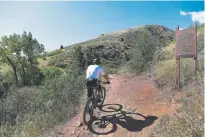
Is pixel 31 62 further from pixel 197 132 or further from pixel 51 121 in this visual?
pixel 197 132

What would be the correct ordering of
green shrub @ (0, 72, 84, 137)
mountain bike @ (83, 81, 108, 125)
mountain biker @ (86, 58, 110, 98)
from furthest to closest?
green shrub @ (0, 72, 84, 137)
mountain biker @ (86, 58, 110, 98)
mountain bike @ (83, 81, 108, 125)

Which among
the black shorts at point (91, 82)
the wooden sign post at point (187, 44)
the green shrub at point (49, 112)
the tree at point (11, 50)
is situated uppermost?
the tree at point (11, 50)

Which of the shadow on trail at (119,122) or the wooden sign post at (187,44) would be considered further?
the wooden sign post at (187,44)

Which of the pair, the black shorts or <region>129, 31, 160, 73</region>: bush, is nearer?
the black shorts

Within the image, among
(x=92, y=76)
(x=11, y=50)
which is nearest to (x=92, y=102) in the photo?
(x=92, y=76)

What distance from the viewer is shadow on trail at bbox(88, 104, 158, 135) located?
7.44 m

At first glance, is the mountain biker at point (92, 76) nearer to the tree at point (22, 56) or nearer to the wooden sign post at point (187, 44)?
the wooden sign post at point (187, 44)

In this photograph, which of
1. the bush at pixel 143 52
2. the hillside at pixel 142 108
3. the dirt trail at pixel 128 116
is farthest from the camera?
the bush at pixel 143 52

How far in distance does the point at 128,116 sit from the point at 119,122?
1.77ft

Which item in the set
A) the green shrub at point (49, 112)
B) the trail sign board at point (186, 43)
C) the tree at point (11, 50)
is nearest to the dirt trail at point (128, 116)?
the green shrub at point (49, 112)

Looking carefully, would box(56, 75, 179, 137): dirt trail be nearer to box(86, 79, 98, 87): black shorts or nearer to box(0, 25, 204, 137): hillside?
box(0, 25, 204, 137): hillside

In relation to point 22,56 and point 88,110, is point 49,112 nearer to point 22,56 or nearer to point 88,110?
point 88,110

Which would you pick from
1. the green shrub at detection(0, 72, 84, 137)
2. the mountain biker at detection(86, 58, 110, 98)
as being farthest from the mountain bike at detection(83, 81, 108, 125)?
the green shrub at detection(0, 72, 84, 137)

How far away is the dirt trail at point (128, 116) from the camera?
733 centimetres
